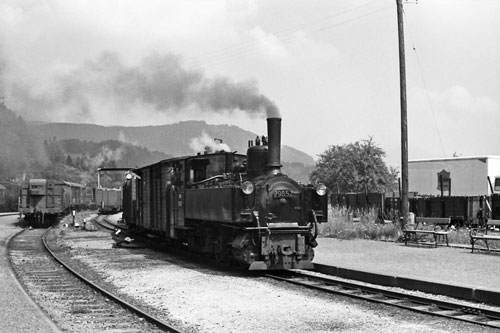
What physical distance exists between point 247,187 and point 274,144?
46.1 inches

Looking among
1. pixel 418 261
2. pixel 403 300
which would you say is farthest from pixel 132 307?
pixel 418 261

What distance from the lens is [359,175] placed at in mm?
53344

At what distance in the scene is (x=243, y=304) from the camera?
995cm

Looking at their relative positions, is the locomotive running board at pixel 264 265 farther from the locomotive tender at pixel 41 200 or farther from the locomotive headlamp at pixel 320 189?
the locomotive tender at pixel 41 200

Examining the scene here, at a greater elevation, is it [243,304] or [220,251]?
[220,251]

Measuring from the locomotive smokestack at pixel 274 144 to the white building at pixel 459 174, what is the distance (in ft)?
81.5

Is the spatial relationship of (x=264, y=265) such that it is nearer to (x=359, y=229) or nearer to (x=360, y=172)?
(x=359, y=229)

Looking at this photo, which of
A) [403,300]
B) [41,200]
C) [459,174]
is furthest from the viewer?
[459,174]

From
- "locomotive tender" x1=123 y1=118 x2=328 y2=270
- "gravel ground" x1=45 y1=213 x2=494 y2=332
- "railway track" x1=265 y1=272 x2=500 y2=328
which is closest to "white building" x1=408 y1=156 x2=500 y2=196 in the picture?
"locomotive tender" x1=123 y1=118 x2=328 y2=270

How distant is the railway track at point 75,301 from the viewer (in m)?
8.55

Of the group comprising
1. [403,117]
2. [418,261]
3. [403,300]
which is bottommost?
[403,300]

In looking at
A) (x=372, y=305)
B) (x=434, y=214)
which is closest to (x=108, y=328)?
(x=372, y=305)

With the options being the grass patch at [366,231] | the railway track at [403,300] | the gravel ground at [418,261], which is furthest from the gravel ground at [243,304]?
the grass patch at [366,231]

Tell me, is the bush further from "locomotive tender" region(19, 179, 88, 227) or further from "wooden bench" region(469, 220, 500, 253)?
"locomotive tender" region(19, 179, 88, 227)
